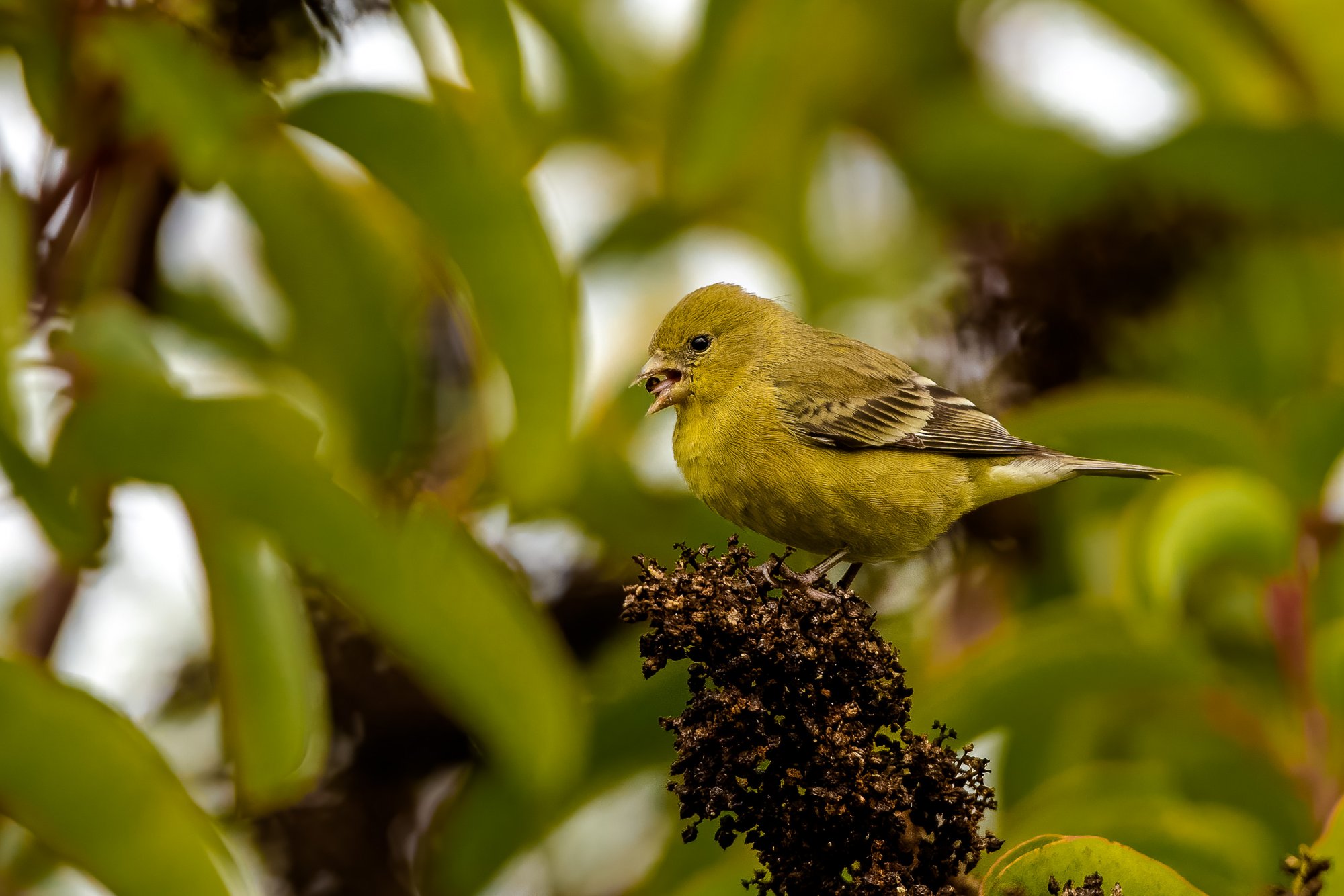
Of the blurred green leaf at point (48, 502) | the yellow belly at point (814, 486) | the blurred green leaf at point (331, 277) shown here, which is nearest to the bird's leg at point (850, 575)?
the yellow belly at point (814, 486)

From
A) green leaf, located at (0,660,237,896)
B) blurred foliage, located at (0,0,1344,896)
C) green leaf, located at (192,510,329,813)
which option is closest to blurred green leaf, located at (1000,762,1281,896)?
blurred foliage, located at (0,0,1344,896)

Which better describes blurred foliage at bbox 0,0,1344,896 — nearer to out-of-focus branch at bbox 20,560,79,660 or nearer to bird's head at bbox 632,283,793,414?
out-of-focus branch at bbox 20,560,79,660

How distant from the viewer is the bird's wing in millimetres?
3492

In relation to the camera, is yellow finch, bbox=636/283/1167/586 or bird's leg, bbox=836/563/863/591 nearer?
yellow finch, bbox=636/283/1167/586

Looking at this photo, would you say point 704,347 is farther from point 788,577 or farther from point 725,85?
point 788,577

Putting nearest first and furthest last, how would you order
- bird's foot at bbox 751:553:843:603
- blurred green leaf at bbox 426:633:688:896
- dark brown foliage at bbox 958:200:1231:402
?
bird's foot at bbox 751:553:843:603 → blurred green leaf at bbox 426:633:688:896 → dark brown foliage at bbox 958:200:1231:402

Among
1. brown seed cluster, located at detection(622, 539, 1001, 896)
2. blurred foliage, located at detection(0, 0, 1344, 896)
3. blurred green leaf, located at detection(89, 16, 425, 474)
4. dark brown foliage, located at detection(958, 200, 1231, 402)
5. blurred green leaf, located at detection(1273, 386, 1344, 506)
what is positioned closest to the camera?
brown seed cluster, located at detection(622, 539, 1001, 896)

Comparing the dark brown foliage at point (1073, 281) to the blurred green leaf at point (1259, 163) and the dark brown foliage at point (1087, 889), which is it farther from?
the dark brown foliage at point (1087, 889)

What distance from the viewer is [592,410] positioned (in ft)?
15.8

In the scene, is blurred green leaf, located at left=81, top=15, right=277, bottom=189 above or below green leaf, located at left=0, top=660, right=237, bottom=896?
above

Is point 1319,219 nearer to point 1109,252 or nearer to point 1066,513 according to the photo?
point 1109,252

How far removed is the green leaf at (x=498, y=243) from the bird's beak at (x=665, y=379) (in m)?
0.21

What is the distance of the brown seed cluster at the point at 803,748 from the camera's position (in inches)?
91.0

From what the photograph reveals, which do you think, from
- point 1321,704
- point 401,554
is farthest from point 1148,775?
point 401,554
